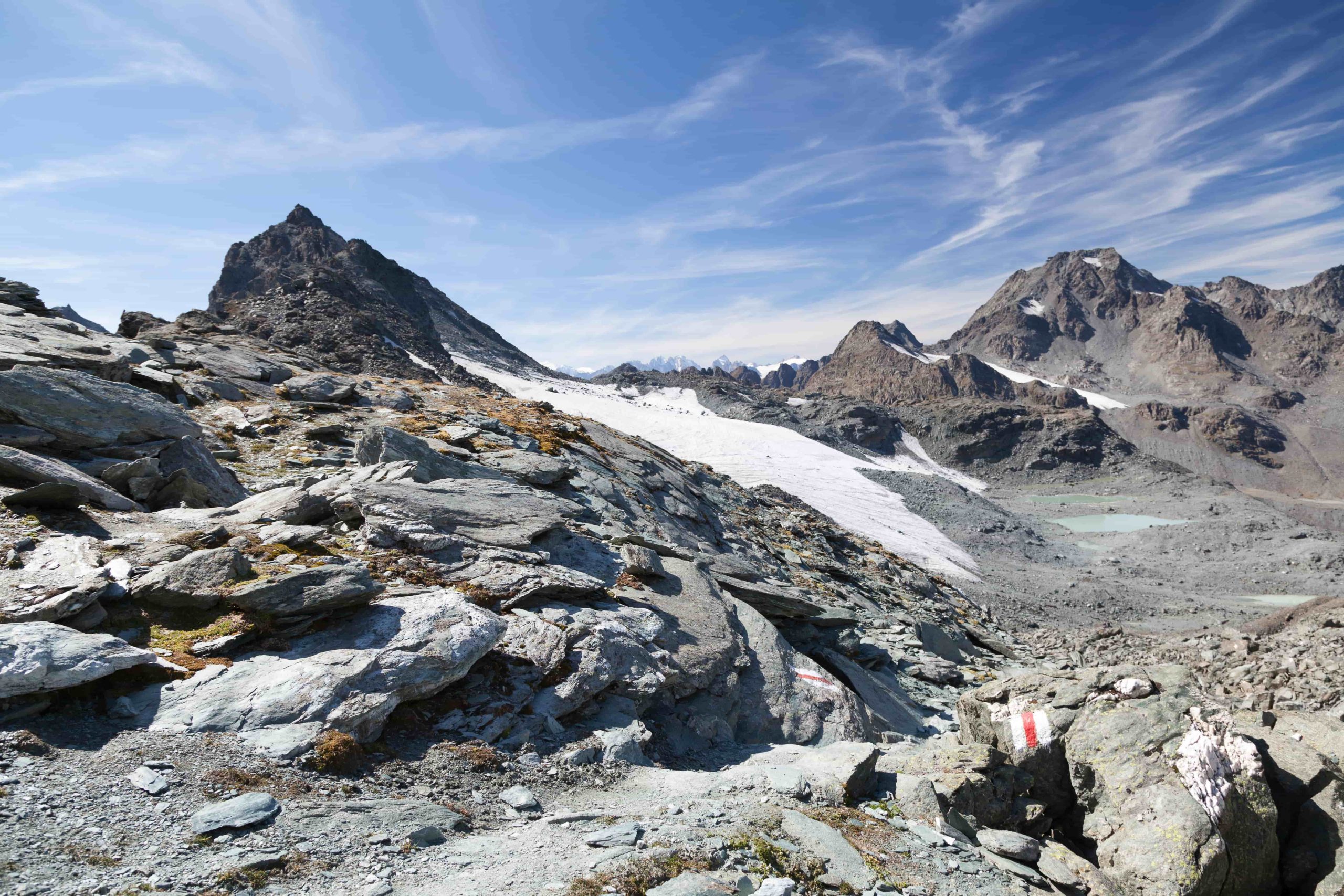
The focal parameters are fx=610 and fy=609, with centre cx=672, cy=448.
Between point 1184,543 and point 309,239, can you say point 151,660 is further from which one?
point 309,239

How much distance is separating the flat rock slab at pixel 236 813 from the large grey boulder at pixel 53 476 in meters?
6.69

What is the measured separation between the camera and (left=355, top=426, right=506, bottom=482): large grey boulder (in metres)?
13.4

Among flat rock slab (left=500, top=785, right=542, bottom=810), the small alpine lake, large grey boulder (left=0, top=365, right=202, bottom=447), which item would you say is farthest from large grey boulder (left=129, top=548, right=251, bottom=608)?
the small alpine lake

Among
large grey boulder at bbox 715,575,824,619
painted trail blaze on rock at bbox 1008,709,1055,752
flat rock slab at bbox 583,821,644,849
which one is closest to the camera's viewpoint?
flat rock slab at bbox 583,821,644,849

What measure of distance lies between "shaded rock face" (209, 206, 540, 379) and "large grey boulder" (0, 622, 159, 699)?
127ft

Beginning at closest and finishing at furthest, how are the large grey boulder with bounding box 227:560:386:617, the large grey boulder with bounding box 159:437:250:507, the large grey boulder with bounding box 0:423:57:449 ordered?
the large grey boulder with bounding box 227:560:386:617
the large grey boulder with bounding box 0:423:57:449
the large grey boulder with bounding box 159:437:250:507

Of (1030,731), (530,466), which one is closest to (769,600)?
(1030,731)

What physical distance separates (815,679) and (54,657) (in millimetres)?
10759

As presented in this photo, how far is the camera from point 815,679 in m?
11.8

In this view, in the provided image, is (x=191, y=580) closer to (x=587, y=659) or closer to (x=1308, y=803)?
(x=587, y=659)

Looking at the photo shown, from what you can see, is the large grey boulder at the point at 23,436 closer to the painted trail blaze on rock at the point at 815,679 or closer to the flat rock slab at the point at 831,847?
the flat rock slab at the point at 831,847

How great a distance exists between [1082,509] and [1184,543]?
29.9m

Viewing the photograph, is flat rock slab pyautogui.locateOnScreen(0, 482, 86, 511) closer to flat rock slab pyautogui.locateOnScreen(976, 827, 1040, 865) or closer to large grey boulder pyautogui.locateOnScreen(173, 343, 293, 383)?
flat rock slab pyautogui.locateOnScreen(976, 827, 1040, 865)

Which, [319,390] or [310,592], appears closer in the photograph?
[310,592]
